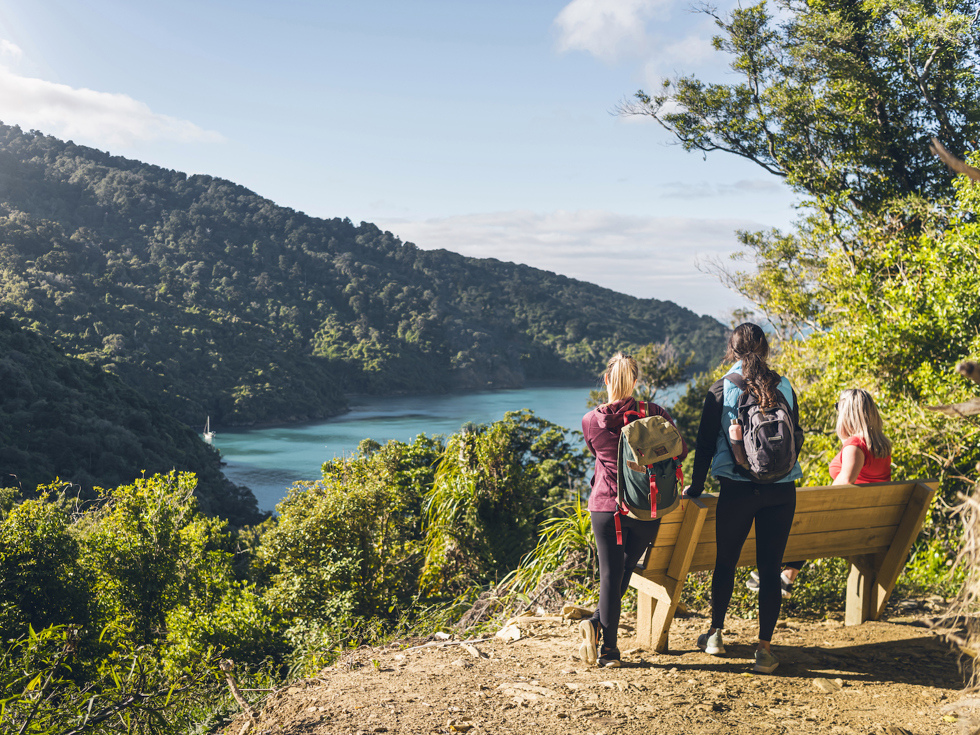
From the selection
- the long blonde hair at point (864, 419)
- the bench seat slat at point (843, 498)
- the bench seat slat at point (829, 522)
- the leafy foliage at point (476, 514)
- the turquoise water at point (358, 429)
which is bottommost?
the turquoise water at point (358, 429)

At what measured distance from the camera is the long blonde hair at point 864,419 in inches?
120

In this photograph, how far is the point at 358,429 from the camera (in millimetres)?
80562

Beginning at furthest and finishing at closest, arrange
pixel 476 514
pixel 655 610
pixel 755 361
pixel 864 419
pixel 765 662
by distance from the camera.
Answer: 1. pixel 476 514
2. pixel 864 419
3. pixel 655 610
4. pixel 765 662
5. pixel 755 361

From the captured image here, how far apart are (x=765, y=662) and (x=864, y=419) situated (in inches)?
46.9

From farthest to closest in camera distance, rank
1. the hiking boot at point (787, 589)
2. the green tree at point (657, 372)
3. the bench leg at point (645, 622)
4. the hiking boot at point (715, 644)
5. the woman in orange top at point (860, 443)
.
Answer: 1. the green tree at point (657, 372)
2. the hiking boot at point (787, 589)
3. the woman in orange top at point (860, 443)
4. the bench leg at point (645, 622)
5. the hiking boot at point (715, 644)

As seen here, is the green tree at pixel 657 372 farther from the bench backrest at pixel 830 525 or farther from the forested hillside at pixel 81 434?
the bench backrest at pixel 830 525

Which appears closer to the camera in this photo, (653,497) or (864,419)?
(653,497)

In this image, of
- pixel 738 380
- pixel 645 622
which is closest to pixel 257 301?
pixel 645 622

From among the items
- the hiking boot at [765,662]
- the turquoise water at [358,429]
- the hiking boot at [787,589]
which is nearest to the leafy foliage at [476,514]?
the hiking boot at [787,589]

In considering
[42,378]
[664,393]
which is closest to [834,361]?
[664,393]

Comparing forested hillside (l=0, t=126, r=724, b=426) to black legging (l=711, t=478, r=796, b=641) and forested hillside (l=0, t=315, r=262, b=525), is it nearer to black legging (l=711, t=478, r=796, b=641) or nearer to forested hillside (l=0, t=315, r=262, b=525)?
forested hillside (l=0, t=315, r=262, b=525)

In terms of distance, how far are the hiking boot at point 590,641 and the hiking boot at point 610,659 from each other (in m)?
0.03

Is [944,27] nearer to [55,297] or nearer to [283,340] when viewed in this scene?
[55,297]

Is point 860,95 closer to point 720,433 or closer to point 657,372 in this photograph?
point 720,433
